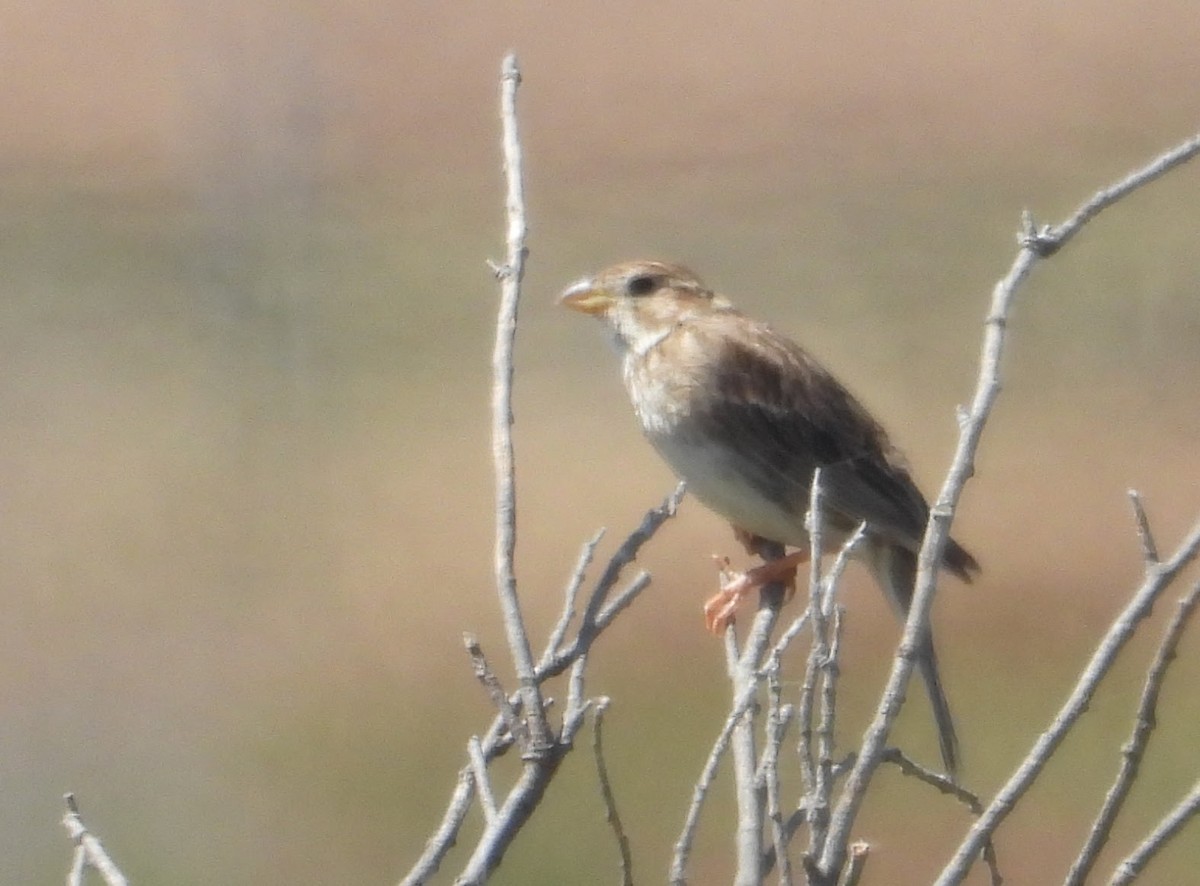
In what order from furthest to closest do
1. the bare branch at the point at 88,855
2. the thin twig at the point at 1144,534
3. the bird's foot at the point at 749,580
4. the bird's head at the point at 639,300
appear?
the bird's head at the point at 639,300, the bird's foot at the point at 749,580, the bare branch at the point at 88,855, the thin twig at the point at 1144,534

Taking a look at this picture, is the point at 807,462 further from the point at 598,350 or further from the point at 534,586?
the point at 598,350

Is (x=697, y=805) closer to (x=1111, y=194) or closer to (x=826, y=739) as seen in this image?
(x=826, y=739)

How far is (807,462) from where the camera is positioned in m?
4.66

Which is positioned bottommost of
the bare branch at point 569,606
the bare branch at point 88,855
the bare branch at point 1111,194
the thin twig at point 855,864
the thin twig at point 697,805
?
the thin twig at point 855,864

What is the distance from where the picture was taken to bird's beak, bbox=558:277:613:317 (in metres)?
4.77

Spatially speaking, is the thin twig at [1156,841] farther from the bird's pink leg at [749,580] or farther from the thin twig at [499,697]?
the bird's pink leg at [749,580]

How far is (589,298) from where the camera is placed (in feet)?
15.8

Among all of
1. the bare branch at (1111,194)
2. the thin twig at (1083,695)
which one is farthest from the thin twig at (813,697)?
the bare branch at (1111,194)

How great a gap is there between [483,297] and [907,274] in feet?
8.70

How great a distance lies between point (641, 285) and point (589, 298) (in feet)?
0.37

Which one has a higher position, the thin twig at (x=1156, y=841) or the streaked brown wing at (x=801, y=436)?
the streaked brown wing at (x=801, y=436)

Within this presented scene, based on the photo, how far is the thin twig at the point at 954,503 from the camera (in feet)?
7.60

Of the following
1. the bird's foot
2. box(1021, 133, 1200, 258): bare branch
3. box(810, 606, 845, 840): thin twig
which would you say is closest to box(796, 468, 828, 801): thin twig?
box(810, 606, 845, 840): thin twig

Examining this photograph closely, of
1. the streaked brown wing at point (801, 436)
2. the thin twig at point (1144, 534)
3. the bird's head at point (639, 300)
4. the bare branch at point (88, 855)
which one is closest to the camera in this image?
the thin twig at point (1144, 534)
